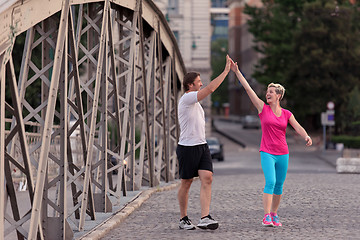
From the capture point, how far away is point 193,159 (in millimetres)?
10023

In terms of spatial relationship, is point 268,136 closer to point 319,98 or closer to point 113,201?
point 113,201

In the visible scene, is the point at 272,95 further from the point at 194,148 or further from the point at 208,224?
the point at 208,224

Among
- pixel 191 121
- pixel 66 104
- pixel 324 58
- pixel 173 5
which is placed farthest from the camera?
pixel 173 5

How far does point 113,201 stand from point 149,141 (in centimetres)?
330

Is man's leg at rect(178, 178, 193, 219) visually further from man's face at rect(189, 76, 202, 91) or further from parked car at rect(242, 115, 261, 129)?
parked car at rect(242, 115, 261, 129)

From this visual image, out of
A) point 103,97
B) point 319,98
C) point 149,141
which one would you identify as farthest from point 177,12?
point 103,97

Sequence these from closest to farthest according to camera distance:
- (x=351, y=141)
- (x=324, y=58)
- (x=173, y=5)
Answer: (x=351, y=141) < (x=324, y=58) < (x=173, y=5)

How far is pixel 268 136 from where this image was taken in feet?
33.6

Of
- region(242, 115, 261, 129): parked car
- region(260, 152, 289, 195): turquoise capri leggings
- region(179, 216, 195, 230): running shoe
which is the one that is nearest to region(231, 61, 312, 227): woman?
region(260, 152, 289, 195): turquoise capri leggings

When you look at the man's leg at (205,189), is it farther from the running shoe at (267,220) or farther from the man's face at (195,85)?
the man's face at (195,85)

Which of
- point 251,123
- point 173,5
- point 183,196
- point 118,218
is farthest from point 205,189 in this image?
point 251,123

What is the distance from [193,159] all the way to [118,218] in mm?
1488

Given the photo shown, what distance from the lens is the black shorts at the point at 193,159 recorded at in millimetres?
10031

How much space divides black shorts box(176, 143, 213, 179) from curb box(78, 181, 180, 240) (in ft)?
3.37
